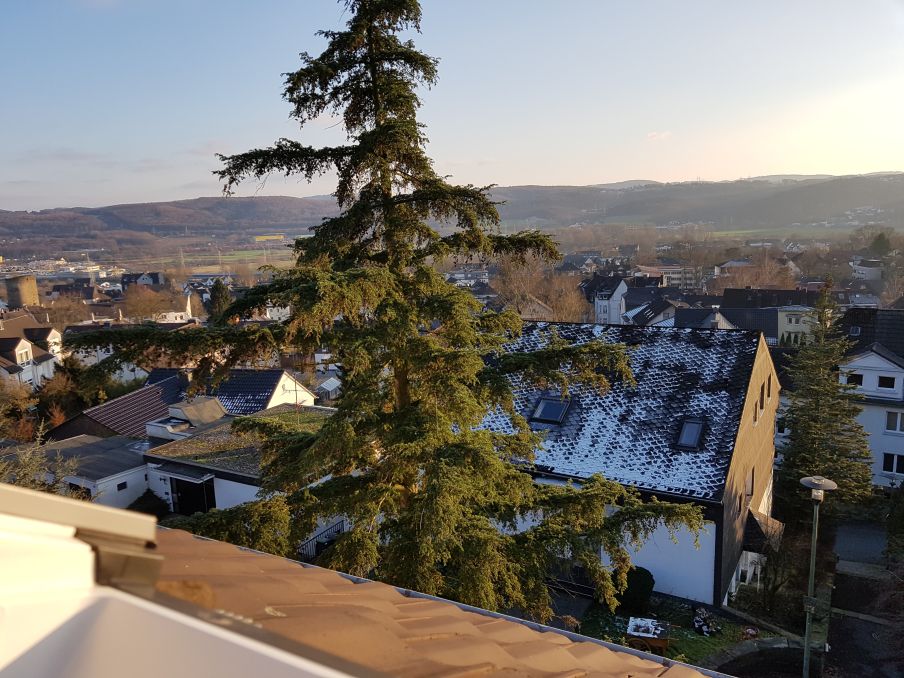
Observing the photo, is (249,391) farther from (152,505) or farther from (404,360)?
(404,360)

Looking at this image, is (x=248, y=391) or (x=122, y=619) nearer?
(x=122, y=619)

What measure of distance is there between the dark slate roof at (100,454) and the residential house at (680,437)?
41.1 ft

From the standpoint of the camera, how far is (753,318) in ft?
171

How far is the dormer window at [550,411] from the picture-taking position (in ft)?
50.6

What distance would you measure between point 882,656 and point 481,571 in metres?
11.2

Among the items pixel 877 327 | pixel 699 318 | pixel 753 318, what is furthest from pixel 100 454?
pixel 753 318

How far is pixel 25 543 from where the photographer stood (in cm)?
123

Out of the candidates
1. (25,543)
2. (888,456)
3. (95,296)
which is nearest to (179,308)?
(95,296)

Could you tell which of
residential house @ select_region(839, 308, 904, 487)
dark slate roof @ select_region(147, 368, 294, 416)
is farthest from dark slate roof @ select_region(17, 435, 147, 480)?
residential house @ select_region(839, 308, 904, 487)

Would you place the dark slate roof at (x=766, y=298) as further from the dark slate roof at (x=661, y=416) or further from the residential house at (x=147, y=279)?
the residential house at (x=147, y=279)

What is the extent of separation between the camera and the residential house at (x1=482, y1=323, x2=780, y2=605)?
43.1ft

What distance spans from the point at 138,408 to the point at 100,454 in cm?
693

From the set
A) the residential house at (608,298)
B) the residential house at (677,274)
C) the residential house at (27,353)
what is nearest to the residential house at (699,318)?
the residential house at (608,298)

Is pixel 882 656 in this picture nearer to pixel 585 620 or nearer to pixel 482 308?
pixel 585 620
